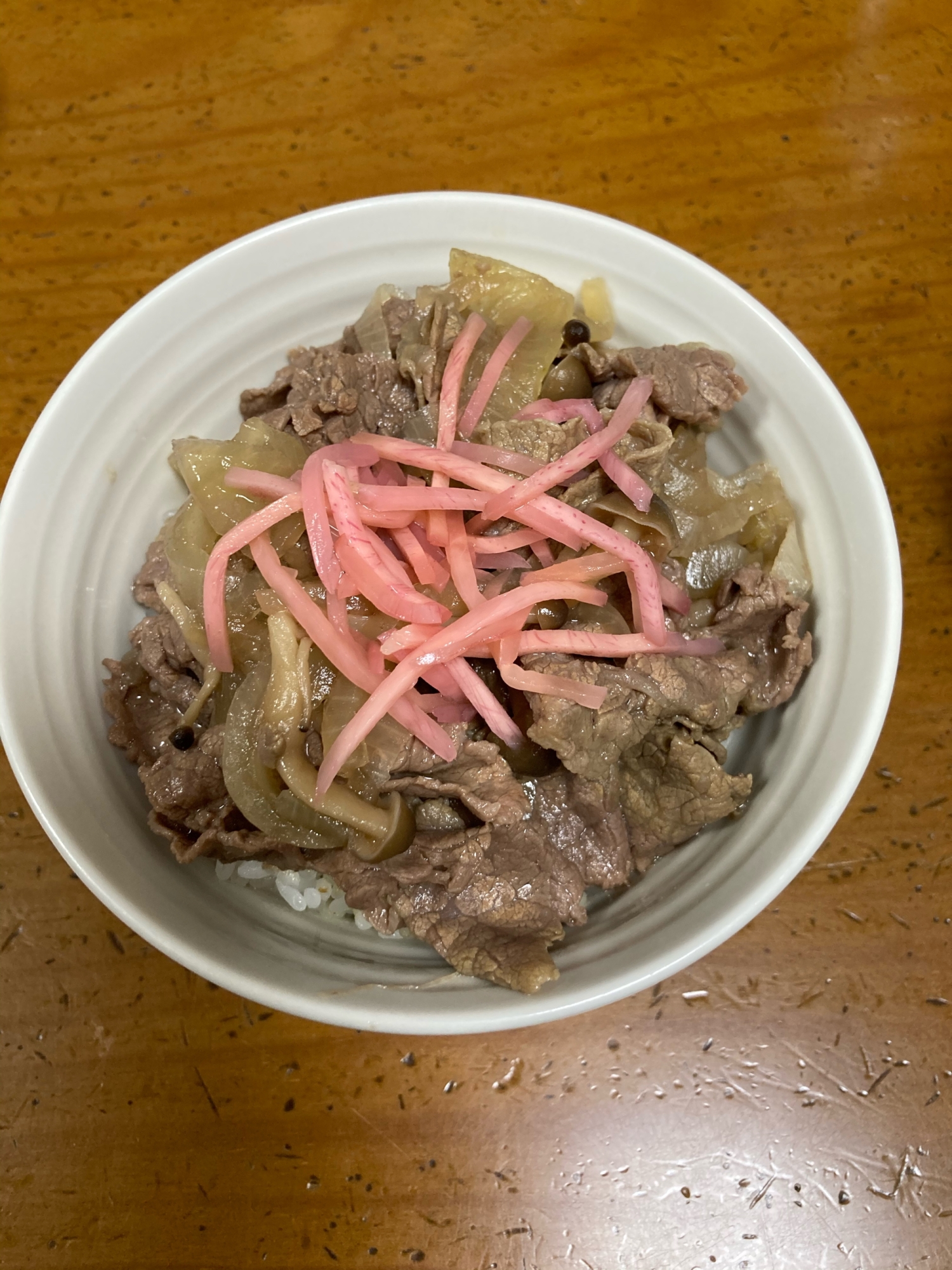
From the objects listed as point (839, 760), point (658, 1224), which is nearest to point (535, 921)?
point (839, 760)

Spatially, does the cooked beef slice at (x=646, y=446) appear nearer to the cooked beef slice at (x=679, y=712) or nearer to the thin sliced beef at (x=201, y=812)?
the cooked beef slice at (x=679, y=712)

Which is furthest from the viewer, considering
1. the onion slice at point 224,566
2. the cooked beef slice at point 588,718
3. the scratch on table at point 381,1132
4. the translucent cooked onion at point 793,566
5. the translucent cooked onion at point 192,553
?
the scratch on table at point 381,1132

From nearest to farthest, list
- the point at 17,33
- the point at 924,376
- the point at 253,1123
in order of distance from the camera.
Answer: the point at 253,1123 → the point at 924,376 → the point at 17,33

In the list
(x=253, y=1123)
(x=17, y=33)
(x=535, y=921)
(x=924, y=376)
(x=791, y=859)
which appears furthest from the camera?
(x=17, y=33)

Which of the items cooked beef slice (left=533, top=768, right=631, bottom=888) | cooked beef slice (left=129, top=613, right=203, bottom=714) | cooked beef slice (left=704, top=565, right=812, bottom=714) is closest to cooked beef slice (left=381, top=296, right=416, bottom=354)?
cooked beef slice (left=129, top=613, right=203, bottom=714)

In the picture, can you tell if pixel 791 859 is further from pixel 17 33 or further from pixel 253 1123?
pixel 17 33

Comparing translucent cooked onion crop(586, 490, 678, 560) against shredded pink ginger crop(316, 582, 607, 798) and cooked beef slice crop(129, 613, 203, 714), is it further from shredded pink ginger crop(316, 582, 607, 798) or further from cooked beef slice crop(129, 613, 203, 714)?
cooked beef slice crop(129, 613, 203, 714)

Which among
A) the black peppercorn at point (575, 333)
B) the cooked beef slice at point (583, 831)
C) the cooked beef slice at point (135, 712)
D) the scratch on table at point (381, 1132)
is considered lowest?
the scratch on table at point (381, 1132)

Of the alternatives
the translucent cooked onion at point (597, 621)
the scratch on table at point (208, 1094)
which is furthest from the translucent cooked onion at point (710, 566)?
the scratch on table at point (208, 1094)
